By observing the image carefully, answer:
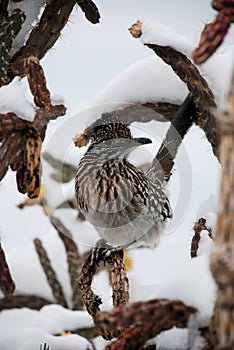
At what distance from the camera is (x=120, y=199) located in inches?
92.7

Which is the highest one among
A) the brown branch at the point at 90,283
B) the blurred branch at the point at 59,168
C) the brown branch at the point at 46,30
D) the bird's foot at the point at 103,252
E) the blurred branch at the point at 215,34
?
the brown branch at the point at 46,30

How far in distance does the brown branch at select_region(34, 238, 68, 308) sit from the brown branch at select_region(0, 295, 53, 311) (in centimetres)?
5

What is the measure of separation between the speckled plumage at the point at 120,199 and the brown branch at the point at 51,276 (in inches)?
51.3

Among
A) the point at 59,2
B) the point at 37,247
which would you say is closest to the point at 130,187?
the point at 59,2

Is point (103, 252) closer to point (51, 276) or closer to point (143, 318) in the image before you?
point (143, 318)

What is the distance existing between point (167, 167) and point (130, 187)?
A: 24cm

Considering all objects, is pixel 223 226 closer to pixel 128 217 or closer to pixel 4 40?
pixel 4 40

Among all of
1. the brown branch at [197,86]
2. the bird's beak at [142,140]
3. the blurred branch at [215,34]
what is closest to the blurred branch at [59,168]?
the bird's beak at [142,140]

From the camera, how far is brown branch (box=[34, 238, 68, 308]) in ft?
12.0

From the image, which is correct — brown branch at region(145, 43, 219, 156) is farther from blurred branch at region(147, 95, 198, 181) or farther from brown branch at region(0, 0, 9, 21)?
brown branch at region(0, 0, 9, 21)

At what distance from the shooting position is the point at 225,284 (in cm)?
81

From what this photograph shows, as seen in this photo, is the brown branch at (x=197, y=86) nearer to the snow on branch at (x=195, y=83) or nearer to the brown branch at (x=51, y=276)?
the snow on branch at (x=195, y=83)

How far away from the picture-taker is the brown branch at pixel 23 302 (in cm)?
333

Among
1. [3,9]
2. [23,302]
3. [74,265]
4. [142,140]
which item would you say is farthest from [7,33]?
[74,265]
